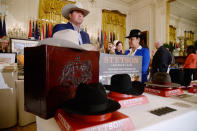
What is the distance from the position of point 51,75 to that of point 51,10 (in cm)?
462

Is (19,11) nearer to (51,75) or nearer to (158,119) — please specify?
(51,75)

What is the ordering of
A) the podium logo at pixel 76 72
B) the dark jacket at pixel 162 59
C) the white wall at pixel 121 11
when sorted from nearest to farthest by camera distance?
the podium logo at pixel 76 72 < the dark jacket at pixel 162 59 < the white wall at pixel 121 11

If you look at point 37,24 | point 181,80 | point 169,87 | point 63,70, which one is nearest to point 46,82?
point 63,70

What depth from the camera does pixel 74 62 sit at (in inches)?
24.6

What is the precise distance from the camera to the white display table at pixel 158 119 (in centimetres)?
47

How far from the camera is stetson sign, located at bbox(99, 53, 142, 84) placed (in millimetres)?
881

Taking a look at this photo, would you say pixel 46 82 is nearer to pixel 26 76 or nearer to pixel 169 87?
pixel 26 76

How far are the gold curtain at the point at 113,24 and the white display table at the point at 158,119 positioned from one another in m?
5.16

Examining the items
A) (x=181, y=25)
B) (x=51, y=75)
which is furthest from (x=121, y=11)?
(x=51, y=75)

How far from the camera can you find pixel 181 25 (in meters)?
4.53

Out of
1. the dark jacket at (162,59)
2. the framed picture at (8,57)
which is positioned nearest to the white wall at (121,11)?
the framed picture at (8,57)

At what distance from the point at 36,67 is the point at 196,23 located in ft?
16.9

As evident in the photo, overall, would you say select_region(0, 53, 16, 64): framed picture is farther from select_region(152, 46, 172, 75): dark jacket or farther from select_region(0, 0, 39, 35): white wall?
select_region(152, 46, 172, 75): dark jacket

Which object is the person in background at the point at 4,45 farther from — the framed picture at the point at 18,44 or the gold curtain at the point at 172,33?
the gold curtain at the point at 172,33
